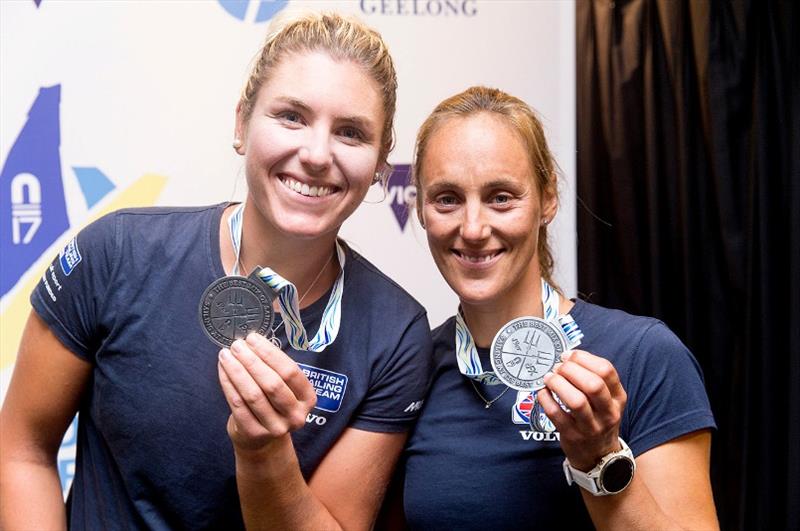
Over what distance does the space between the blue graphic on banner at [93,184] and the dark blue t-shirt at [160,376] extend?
3.33 feet

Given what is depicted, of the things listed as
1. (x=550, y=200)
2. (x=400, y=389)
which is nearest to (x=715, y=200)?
(x=550, y=200)

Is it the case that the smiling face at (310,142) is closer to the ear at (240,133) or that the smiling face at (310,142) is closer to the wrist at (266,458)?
the ear at (240,133)

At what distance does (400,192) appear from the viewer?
2934 millimetres

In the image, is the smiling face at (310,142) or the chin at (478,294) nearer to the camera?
the smiling face at (310,142)

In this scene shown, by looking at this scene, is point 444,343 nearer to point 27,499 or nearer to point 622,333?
point 622,333

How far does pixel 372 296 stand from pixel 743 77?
1854mm

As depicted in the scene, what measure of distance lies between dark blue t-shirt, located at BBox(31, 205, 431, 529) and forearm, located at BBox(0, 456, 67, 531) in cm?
4

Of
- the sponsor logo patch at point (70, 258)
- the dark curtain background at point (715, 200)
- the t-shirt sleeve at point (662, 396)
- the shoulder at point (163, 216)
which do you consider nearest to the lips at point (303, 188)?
the shoulder at point (163, 216)

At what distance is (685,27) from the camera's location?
3.03m

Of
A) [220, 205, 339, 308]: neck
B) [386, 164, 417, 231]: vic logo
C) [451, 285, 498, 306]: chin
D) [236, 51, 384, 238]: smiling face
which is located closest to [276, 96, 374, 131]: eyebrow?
[236, 51, 384, 238]: smiling face

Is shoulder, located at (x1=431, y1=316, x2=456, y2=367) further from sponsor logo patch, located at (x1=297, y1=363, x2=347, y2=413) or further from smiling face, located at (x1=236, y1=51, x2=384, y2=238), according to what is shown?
smiling face, located at (x1=236, y1=51, x2=384, y2=238)

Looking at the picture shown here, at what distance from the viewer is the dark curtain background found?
9.91 feet

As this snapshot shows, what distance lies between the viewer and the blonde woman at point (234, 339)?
65.7 inches

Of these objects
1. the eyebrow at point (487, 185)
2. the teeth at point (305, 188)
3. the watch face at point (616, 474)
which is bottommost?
the watch face at point (616, 474)
